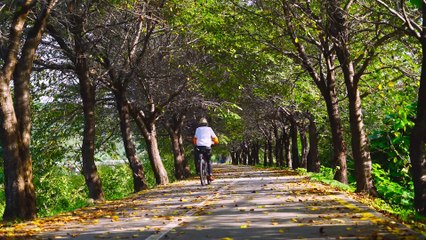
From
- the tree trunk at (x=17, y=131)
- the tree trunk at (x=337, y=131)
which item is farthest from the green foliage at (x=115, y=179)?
the tree trunk at (x=17, y=131)

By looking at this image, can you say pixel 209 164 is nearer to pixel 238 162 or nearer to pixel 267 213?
pixel 267 213

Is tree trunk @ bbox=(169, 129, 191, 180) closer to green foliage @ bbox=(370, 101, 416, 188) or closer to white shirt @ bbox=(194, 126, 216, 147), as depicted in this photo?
green foliage @ bbox=(370, 101, 416, 188)

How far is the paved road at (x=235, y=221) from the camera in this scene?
8.23m

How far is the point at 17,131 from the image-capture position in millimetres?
11773

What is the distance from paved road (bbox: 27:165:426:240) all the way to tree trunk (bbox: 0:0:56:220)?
2.27 feet

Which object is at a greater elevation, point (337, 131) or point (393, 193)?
point (337, 131)

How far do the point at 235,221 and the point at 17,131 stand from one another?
4733 millimetres

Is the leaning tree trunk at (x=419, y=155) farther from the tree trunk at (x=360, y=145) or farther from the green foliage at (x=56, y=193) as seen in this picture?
the green foliage at (x=56, y=193)

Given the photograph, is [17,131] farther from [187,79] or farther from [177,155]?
[177,155]

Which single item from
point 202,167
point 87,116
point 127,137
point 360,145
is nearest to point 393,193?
point 360,145

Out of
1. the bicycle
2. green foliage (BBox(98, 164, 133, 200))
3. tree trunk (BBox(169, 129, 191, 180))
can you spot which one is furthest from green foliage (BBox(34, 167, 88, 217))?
tree trunk (BBox(169, 129, 191, 180))

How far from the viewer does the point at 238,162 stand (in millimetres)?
116750

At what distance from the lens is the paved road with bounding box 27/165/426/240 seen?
27.0 feet

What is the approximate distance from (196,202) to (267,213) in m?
3.44
